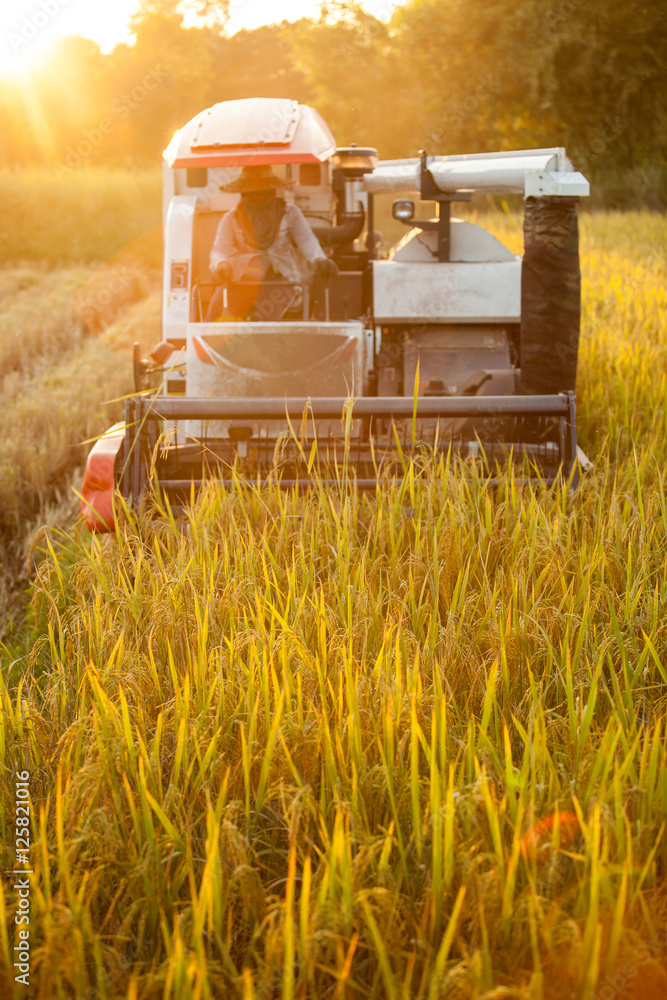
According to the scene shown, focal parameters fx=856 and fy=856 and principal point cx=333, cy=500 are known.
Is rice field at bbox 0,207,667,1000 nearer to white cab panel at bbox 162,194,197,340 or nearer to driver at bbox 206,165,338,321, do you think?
driver at bbox 206,165,338,321

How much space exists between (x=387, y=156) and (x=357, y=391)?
3041 cm

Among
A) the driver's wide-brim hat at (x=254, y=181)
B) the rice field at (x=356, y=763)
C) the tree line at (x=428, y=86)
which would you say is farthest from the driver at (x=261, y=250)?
the tree line at (x=428, y=86)

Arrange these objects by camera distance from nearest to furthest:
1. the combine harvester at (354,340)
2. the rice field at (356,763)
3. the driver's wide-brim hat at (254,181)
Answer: the rice field at (356,763) → the combine harvester at (354,340) → the driver's wide-brim hat at (254,181)

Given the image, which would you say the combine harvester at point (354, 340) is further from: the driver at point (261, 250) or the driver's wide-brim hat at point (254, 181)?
the driver's wide-brim hat at point (254, 181)

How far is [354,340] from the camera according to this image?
162 inches

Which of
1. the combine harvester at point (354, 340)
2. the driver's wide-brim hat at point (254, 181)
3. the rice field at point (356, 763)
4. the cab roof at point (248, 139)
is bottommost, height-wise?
Answer: the rice field at point (356, 763)

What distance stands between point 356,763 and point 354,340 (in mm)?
2673

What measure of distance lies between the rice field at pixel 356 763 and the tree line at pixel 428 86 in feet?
76.9

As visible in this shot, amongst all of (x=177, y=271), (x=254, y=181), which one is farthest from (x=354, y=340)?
(x=177, y=271)

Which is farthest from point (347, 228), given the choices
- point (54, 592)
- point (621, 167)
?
point (621, 167)

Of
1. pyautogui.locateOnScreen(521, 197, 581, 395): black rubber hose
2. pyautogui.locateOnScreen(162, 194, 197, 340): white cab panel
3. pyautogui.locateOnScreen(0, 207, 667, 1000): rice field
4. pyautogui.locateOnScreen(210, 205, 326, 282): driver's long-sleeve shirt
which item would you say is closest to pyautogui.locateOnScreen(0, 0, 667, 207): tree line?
pyautogui.locateOnScreen(162, 194, 197, 340): white cab panel

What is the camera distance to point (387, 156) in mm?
31906

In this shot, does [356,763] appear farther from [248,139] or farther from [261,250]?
[261,250]

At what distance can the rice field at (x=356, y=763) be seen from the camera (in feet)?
4.66
